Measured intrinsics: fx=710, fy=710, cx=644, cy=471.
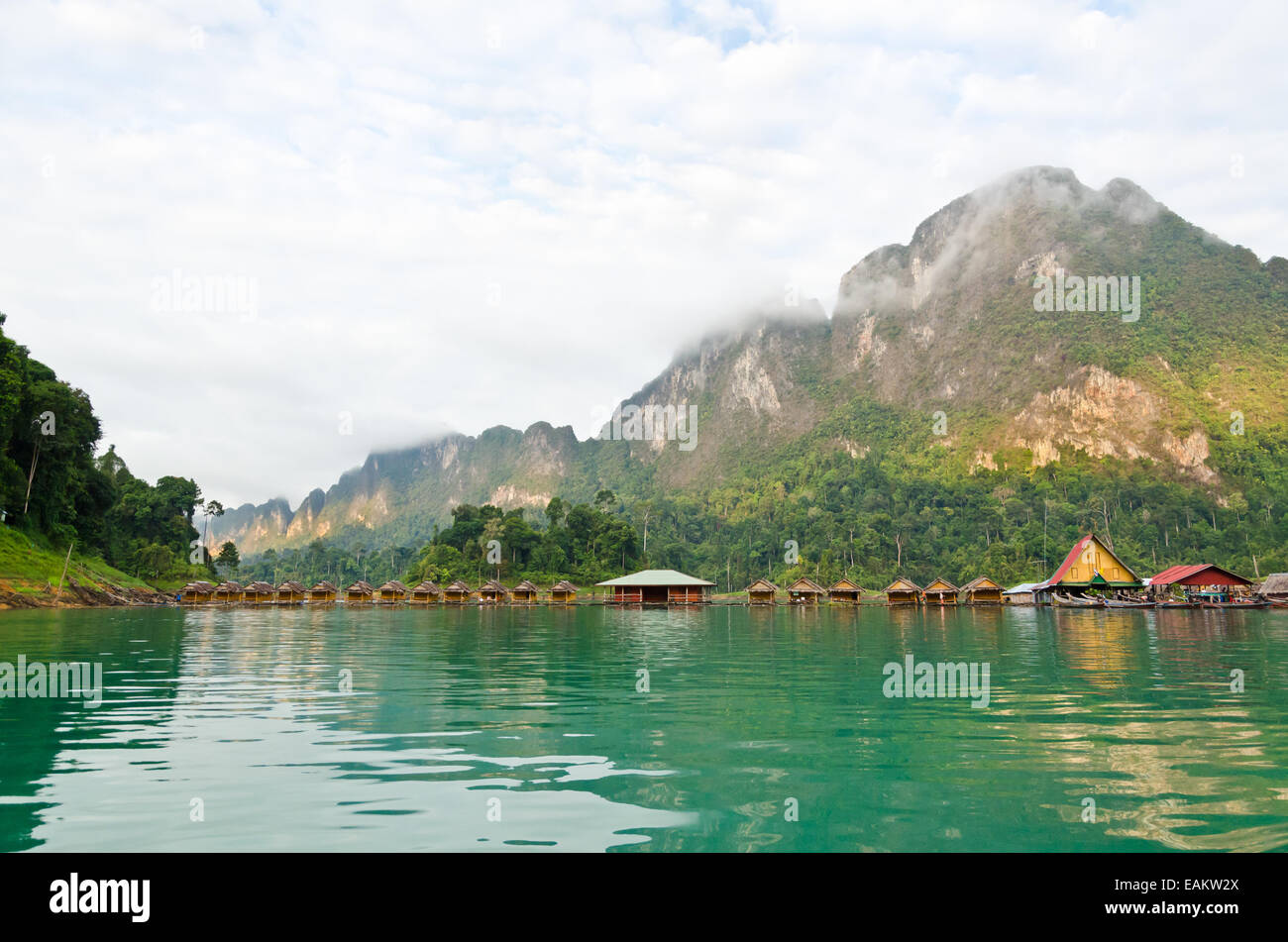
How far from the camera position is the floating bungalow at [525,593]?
78125mm

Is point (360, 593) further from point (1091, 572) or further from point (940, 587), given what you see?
point (1091, 572)

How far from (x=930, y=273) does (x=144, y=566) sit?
570 ft

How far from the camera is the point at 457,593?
3110 inches

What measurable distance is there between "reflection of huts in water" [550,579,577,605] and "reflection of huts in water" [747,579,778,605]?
18968mm

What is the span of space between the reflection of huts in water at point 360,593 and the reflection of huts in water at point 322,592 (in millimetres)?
1541

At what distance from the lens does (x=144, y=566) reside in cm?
7531

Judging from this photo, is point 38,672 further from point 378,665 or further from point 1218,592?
point 1218,592

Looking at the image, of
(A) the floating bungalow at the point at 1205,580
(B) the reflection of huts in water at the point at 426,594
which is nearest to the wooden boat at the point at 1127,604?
(A) the floating bungalow at the point at 1205,580

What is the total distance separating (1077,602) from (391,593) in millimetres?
65909

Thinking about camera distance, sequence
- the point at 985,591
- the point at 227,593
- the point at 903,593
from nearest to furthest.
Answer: the point at 985,591 → the point at 903,593 → the point at 227,593

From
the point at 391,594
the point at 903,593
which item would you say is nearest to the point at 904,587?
the point at 903,593

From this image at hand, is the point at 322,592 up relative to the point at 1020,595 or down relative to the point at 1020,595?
up

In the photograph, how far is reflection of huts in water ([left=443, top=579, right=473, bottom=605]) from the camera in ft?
257

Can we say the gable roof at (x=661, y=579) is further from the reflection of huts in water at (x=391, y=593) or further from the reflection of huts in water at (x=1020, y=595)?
the reflection of huts in water at (x=1020, y=595)
